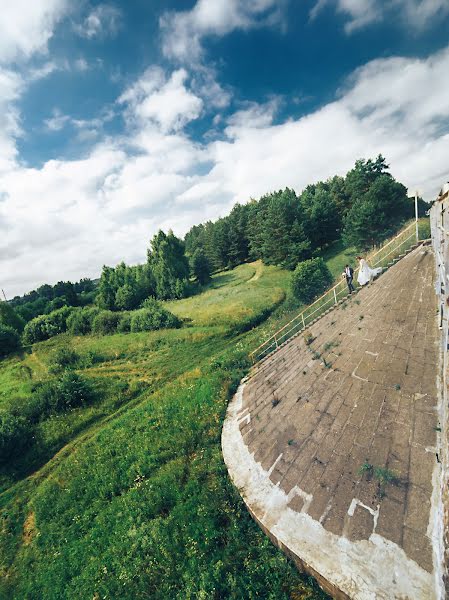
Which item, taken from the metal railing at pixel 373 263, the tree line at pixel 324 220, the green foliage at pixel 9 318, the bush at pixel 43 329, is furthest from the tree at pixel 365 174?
the green foliage at pixel 9 318

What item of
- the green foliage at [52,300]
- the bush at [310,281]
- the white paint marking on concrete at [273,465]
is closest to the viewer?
the white paint marking on concrete at [273,465]

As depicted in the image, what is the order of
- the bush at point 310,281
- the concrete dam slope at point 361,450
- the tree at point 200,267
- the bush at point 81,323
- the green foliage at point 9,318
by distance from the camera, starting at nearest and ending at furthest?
the concrete dam slope at point 361,450, the bush at point 310,281, the bush at point 81,323, the green foliage at point 9,318, the tree at point 200,267

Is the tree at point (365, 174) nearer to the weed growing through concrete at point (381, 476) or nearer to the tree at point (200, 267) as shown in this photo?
the tree at point (200, 267)

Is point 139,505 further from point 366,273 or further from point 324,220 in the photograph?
point 324,220

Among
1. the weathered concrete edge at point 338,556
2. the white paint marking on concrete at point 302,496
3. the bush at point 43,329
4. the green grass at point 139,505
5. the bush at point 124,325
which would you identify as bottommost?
the green grass at point 139,505

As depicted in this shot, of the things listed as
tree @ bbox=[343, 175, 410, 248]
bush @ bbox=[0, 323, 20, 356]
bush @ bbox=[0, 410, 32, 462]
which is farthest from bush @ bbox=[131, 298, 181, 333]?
tree @ bbox=[343, 175, 410, 248]

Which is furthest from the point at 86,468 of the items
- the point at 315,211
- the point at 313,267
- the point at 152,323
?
the point at 315,211

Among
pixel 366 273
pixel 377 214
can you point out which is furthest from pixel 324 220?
pixel 366 273
